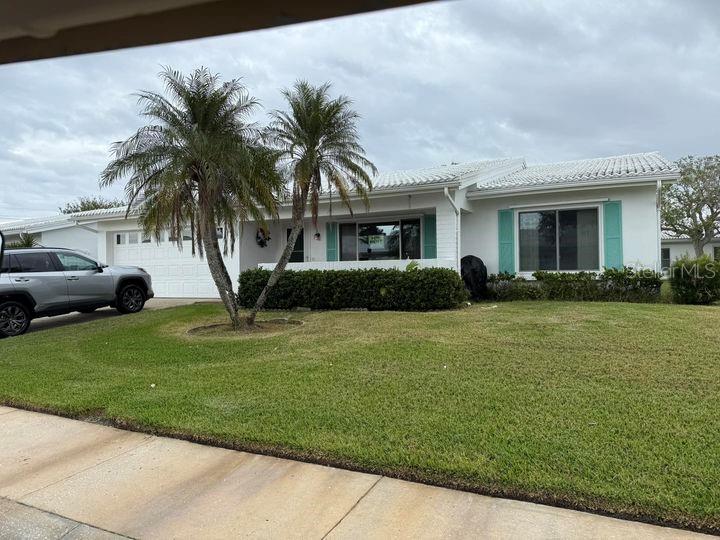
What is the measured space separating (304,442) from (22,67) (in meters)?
3.30

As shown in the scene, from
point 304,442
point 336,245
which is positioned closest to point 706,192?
point 336,245

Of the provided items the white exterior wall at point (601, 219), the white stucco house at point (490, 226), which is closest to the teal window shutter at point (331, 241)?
the white stucco house at point (490, 226)

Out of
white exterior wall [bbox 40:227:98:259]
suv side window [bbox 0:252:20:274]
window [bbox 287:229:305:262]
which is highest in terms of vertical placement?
white exterior wall [bbox 40:227:98:259]

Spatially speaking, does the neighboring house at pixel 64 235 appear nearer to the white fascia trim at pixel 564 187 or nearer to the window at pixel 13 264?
the window at pixel 13 264

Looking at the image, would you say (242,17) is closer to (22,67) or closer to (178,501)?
(22,67)

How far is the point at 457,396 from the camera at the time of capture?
5.29 m

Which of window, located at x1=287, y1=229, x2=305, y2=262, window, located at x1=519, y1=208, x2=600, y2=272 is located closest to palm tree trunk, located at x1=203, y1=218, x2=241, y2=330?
window, located at x1=287, y1=229, x2=305, y2=262

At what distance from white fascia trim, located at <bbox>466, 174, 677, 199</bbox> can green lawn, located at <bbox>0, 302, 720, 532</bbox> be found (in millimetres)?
3942

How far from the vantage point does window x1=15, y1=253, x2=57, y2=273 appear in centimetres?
1122

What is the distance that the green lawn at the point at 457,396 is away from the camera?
11.8 feet

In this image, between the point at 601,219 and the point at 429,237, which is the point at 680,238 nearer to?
the point at 601,219

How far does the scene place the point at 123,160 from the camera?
9578 millimetres

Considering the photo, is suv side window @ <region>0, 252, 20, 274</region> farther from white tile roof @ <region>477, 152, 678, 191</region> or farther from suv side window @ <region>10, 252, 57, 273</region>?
white tile roof @ <region>477, 152, 678, 191</region>

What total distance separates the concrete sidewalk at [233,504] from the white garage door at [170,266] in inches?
498
